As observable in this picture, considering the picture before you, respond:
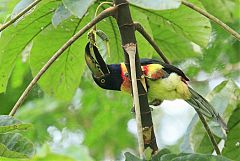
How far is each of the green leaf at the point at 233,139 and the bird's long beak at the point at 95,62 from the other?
0.44 m

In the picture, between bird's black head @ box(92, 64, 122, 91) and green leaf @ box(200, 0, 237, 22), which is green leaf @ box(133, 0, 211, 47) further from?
green leaf @ box(200, 0, 237, 22)

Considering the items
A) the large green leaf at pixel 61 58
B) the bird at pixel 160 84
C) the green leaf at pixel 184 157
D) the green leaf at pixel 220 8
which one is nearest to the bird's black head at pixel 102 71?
the bird at pixel 160 84

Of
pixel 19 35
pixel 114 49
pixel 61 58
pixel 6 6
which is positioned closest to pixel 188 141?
pixel 114 49

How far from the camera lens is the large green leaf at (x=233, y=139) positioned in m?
1.87

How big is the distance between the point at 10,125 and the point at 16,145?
0.16 feet

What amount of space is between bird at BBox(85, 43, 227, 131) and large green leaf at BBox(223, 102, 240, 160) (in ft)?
0.17

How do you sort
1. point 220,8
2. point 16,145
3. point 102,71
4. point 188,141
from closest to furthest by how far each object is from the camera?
point 16,145 < point 102,71 < point 188,141 < point 220,8

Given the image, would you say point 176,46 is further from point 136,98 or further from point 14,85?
point 14,85

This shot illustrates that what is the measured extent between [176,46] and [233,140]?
562mm

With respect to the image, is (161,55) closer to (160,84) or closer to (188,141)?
(160,84)

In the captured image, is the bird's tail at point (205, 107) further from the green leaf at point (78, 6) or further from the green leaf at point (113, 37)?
the green leaf at point (78, 6)

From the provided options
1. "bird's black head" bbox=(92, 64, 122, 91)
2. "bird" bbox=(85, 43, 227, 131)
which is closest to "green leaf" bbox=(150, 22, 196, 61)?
"bird" bbox=(85, 43, 227, 131)

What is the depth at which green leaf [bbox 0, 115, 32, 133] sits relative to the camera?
4.50 ft

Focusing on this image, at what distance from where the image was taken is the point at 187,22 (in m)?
1.87
